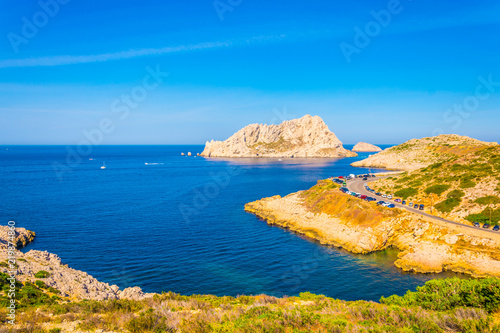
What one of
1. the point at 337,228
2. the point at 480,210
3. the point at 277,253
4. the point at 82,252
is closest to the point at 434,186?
the point at 480,210

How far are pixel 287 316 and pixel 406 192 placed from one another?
2415 inches

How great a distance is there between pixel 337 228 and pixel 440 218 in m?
17.9

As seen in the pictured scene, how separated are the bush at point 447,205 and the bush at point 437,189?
528 cm

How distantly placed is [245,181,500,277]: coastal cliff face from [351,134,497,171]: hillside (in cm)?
9227

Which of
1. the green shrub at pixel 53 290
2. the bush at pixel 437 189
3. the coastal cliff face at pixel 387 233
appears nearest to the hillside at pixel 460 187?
the bush at pixel 437 189

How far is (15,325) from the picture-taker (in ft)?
51.2

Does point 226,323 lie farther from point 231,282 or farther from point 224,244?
point 224,244

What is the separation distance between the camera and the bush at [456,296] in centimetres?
1783

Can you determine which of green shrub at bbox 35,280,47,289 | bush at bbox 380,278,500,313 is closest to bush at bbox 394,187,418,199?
bush at bbox 380,278,500,313

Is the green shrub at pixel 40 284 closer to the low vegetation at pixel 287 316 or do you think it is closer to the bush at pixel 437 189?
the low vegetation at pixel 287 316

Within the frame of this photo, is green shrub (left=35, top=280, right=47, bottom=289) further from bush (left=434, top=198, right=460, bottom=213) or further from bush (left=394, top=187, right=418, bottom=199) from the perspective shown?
bush (left=394, top=187, right=418, bottom=199)

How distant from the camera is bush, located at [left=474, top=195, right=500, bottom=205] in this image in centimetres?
5025

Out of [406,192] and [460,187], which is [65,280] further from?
[460,187]

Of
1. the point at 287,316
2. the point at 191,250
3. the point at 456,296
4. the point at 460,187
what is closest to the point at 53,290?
the point at 191,250
